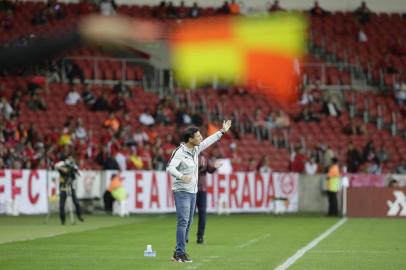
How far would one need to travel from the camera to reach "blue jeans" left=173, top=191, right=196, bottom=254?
15.8 m

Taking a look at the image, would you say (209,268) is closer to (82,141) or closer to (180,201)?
(180,201)

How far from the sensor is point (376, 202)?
35969 mm

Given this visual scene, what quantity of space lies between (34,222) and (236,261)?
14572mm

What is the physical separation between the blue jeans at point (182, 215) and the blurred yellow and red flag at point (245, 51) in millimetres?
4195

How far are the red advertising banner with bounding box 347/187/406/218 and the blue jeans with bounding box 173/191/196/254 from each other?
2051 centimetres

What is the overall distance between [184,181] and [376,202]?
21078 millimetres

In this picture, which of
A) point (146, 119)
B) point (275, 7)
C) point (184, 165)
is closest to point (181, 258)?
point (184, 165)

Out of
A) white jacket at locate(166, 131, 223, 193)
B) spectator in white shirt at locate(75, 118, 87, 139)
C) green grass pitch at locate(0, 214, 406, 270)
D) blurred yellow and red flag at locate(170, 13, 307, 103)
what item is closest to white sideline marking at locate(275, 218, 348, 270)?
green grass pitch at locate(0, 214, 406, 270)

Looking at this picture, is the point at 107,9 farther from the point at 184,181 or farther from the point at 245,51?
the point at 245,51

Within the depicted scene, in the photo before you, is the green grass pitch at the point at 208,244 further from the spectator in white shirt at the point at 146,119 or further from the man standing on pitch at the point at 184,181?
the spectator in white shirt at the point at 146,119

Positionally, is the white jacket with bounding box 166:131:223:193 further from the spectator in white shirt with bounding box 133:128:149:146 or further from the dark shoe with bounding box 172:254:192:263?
the spectator in white shirt with bounding box 133:128:149:146

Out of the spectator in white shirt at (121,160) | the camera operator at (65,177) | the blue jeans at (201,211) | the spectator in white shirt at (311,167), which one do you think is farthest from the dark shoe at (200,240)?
the spectator in white shirt at (311,167)

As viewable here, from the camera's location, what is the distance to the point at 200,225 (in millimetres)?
21047

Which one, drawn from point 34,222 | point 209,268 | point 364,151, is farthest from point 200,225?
point 364,151
